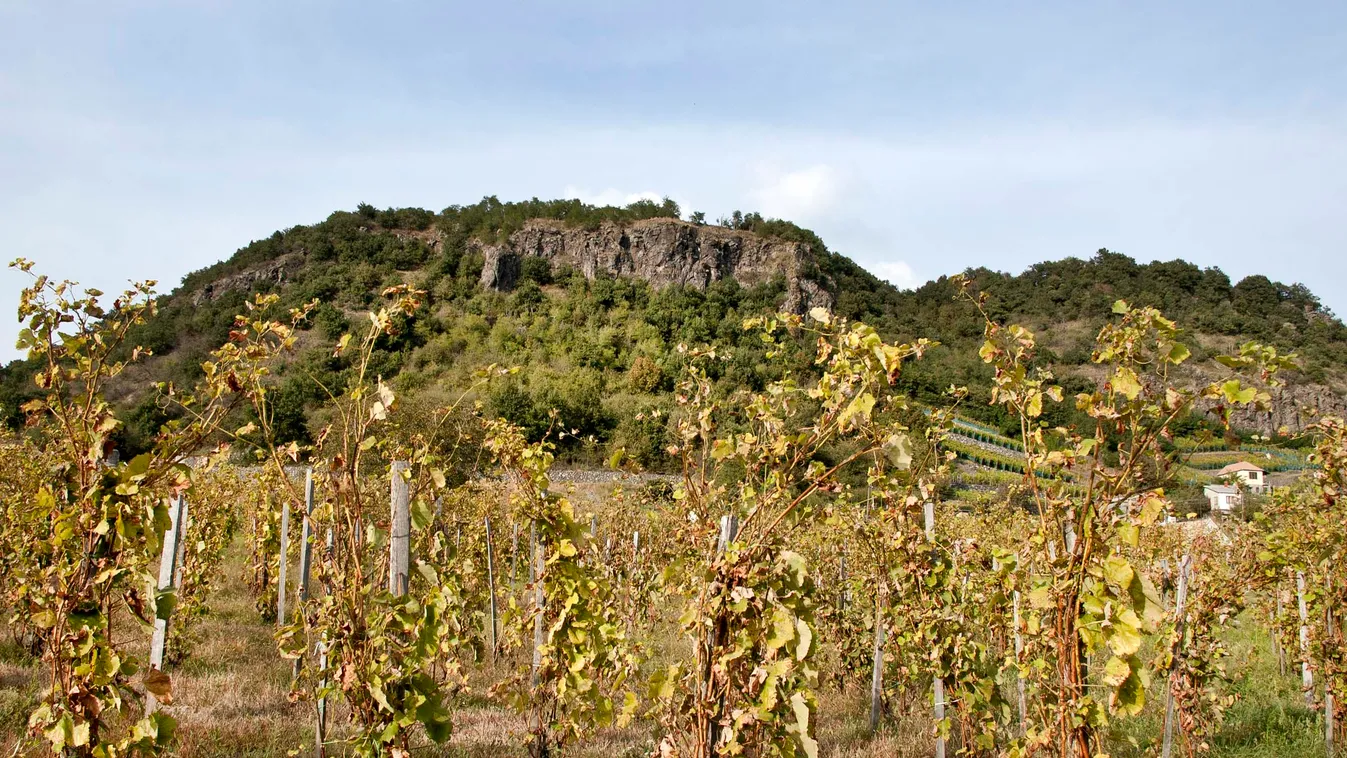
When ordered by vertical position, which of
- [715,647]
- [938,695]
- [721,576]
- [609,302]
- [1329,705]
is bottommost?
[1329,705]

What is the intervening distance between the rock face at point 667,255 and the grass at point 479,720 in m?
50.8

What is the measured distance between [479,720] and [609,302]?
50.6 metres

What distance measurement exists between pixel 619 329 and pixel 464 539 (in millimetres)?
40351

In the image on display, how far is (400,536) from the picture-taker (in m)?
3.24

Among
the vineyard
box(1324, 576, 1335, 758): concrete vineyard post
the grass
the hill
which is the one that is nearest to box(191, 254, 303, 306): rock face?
the hill

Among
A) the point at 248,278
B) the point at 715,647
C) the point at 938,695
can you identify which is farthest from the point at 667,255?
the point at 715,647

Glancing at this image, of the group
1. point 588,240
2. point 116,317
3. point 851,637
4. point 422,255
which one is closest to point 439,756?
point 116,317

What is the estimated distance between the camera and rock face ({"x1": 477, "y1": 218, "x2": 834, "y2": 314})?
58.1 metres

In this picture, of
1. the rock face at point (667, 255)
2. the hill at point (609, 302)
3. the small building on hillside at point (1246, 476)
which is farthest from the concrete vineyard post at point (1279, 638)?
the rock face at point (667, 255)

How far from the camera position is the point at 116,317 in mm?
3125

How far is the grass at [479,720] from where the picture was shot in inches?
187

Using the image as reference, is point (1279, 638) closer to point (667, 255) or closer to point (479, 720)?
point (479, 720)

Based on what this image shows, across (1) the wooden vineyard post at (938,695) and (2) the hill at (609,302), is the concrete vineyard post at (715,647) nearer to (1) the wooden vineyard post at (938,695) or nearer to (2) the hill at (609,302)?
(1) the wooden vineyard post at (938,695)

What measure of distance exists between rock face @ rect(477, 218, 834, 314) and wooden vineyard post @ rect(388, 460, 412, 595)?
53998mm
